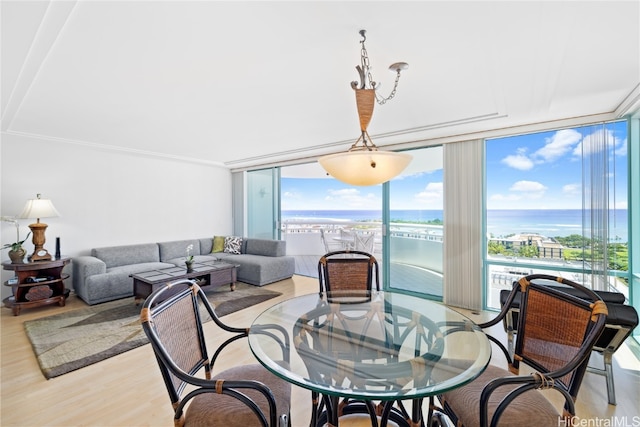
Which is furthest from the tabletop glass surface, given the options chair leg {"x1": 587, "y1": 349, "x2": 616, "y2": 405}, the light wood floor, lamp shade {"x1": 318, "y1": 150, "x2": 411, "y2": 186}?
chair leg {"x1": 587, "y1": 349, "x2": 616, "y2": 405}

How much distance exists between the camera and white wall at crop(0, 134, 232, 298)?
4.04 m

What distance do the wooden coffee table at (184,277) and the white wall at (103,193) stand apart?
4.66 feet

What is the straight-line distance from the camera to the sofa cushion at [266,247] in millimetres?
5703

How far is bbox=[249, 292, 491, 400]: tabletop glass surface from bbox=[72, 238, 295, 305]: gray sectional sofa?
3049mm

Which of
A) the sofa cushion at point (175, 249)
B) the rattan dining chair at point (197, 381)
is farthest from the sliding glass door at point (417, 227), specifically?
the sofa cushion at point (175, 249)

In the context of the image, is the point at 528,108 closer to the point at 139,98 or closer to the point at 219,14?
the point at 219,14

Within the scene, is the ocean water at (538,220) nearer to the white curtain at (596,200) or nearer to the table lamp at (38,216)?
the white curtain at (596,200)

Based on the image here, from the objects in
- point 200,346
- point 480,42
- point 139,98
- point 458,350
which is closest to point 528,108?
point 480,42

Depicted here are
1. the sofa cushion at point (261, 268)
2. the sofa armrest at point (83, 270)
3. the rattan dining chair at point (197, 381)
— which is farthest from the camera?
the sofa cushion at point (261, 268)

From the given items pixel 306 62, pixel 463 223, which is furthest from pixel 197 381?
pixel 463 223

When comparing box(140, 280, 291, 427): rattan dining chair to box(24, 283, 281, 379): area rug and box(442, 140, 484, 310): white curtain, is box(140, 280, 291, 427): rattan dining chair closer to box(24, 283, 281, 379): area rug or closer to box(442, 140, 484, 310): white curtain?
box(24, 283, 281, 379): area rug

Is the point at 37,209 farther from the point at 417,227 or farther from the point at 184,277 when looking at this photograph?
the point at 417,227

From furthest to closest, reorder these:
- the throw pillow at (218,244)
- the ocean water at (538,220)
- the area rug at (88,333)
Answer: the throw pillow at (218,244) < the ocean water at (538,220) < the area rug at (88,333)

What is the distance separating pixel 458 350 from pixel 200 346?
1.39 meters
